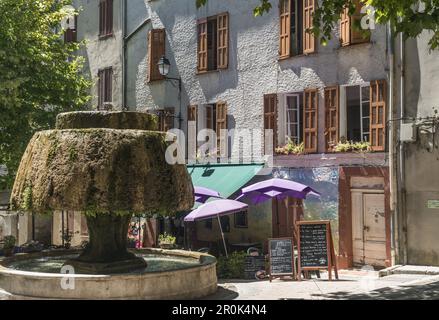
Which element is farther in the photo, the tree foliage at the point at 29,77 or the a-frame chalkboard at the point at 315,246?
the tree foliage at the point at 29,77

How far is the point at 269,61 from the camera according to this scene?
19969 millimetres

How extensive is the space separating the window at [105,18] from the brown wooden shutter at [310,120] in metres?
11.2

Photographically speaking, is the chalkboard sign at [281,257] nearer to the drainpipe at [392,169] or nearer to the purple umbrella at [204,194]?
the drainpipe at [392,169]

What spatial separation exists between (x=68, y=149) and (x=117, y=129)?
1043mm

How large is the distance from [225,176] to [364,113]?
5.05 metres

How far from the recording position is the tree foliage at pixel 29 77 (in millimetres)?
17594

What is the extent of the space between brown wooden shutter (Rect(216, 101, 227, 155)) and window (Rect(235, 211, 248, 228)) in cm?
219

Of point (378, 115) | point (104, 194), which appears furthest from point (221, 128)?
point (104, 194)

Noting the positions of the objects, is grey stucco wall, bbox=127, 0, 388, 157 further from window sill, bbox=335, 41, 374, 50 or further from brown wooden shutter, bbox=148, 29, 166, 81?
brown wooden shutter, bbox=148, 29, 166, 81

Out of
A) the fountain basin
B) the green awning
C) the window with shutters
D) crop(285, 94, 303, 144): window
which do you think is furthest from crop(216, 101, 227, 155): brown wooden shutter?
the fountain basin

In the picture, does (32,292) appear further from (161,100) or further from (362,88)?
(161,100)

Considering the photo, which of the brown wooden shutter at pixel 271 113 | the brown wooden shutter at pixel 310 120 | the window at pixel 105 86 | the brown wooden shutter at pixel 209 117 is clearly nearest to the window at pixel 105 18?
the window at pixel 105 86

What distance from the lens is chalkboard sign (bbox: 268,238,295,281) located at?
47.6 feet

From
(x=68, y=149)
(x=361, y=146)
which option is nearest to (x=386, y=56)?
(x=361, y=146)
